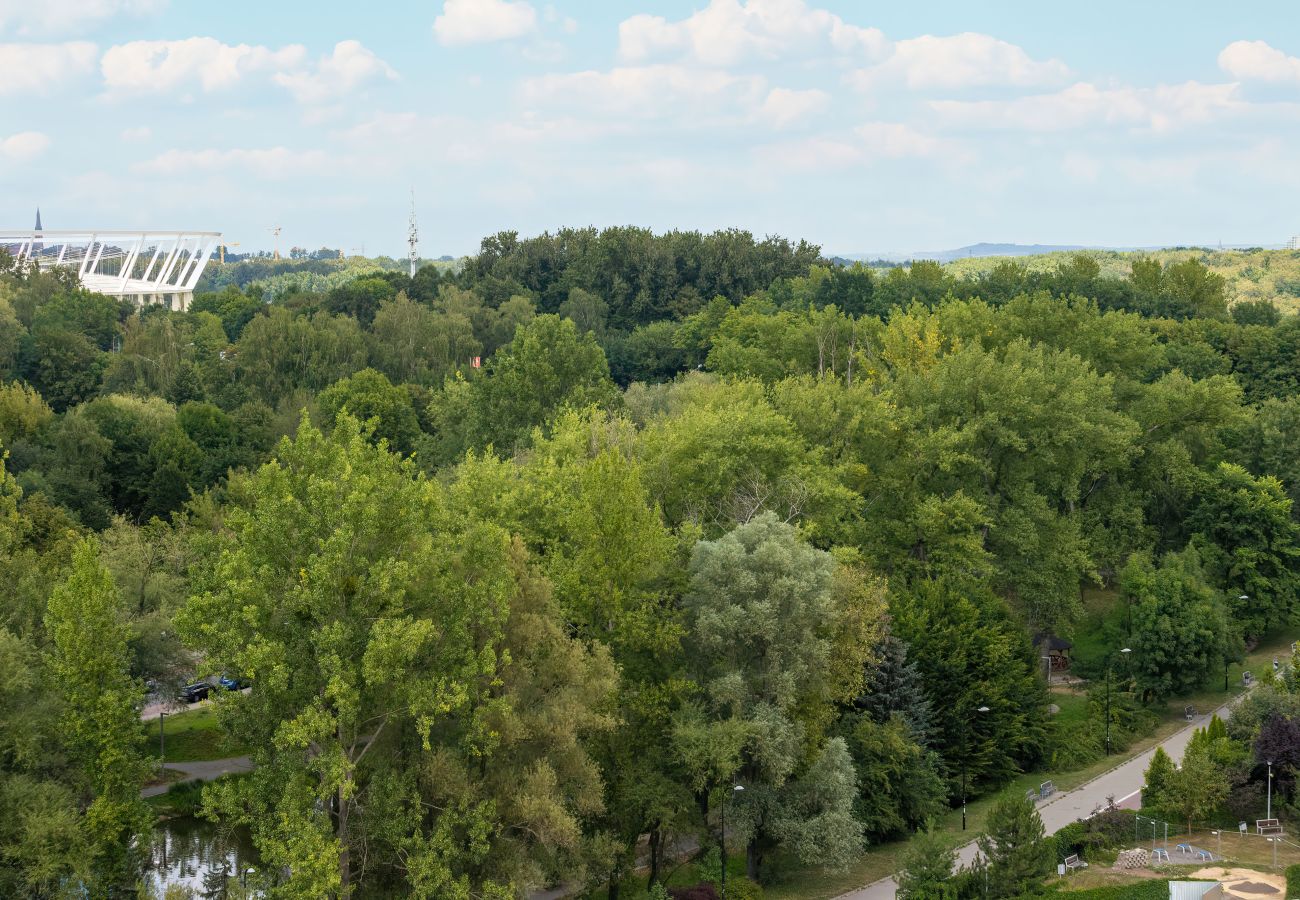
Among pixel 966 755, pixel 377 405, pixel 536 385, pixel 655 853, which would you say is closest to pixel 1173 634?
pixel 966 755

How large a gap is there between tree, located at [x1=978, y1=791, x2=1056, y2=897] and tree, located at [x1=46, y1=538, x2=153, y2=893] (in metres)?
20.1

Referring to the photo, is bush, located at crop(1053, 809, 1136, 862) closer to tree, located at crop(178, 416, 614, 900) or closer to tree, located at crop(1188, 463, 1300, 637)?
tree, located at crop(178, 416, 614, 900)

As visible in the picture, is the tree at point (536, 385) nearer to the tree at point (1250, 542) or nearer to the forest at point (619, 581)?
the forest at point (619, 581)

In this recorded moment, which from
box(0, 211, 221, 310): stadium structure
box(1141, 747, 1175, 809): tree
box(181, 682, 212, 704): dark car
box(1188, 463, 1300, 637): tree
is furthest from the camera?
box(0, 211, 221, 310): stadium structure

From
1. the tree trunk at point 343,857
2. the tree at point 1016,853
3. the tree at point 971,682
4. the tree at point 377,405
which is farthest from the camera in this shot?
the tree at point 377,405

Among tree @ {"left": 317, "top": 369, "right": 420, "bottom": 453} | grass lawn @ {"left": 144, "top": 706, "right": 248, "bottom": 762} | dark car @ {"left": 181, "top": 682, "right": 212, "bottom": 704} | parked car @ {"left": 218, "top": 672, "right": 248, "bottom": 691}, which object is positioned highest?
tree @ {"left": 317, "top": 369, "right": 420, "bottom": 453}

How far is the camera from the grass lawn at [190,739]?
4619cm

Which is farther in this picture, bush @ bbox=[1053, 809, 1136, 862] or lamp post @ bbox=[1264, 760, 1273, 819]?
lamp post @ bbox=[1264, 760, 1273, 819]

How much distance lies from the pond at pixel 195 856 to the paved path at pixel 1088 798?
16323 mm

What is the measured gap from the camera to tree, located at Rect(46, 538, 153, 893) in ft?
106

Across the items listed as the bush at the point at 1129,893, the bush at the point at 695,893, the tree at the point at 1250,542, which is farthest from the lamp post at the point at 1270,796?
the bush at the point at 695,893

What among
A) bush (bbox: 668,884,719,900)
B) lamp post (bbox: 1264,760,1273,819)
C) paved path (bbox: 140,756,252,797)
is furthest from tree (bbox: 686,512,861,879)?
paved path (bbox: 140,756,252,797)

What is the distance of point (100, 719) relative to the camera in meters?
32.5

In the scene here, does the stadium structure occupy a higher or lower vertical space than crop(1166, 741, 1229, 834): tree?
higher
